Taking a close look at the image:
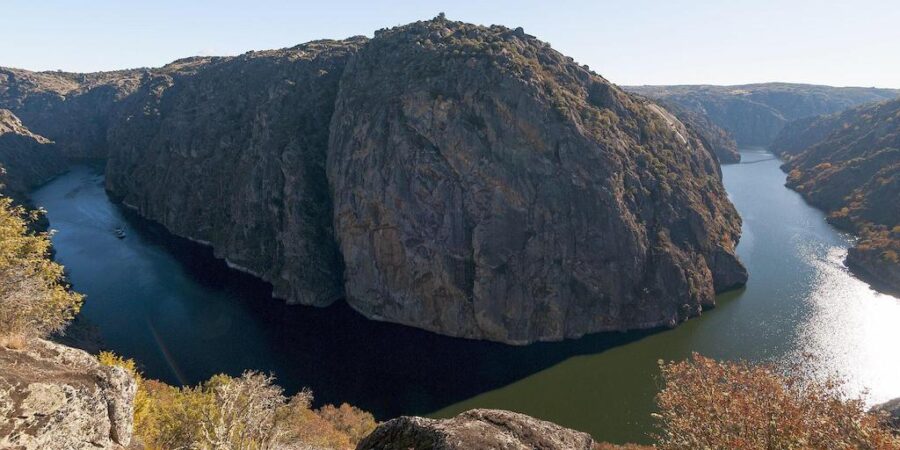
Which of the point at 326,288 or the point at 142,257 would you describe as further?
the point at 142,257

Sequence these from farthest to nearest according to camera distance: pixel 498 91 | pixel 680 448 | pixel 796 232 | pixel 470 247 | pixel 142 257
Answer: pixel 796 232 < pixel 142 257 < pixel 498 91 < pixel 470 247 < pixel 680 448

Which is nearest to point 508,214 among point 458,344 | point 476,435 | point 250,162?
point 458,344

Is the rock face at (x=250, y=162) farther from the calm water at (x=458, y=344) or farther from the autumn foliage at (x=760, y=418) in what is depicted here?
the autumn foliage at (x=760, y=418)

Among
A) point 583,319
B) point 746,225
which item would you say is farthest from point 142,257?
point 746,225

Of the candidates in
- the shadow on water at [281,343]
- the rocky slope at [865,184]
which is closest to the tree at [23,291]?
the shadow on water at [281,343]

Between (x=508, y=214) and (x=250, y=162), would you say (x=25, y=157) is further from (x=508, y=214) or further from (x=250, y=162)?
(x=508, y=214)

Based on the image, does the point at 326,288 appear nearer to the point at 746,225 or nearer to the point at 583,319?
the point at 583,319

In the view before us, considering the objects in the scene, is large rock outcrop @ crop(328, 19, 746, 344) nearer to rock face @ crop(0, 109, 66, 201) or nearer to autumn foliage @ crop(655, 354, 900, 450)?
autumn foliage @ crop(655, 354, 900, 450)
